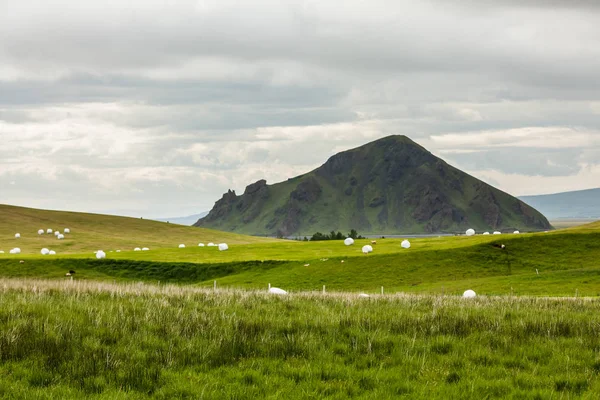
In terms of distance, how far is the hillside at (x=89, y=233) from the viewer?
119 m

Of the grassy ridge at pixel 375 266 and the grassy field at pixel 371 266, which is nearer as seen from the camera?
the grassy field at pixel 371 266

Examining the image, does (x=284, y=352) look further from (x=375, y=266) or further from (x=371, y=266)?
(x=371, y=266)

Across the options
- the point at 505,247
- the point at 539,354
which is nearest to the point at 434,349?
the point at 539,354

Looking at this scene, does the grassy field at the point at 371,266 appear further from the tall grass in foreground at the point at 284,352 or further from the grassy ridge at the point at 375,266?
the tall grass in foreground at the point at 284,352

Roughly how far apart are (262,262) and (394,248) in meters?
20.3

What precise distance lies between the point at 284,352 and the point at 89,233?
458ft

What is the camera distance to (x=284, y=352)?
45.3ft

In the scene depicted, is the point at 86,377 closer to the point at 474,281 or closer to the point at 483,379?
the point at 483,379

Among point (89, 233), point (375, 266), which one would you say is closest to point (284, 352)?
point (375, 266)

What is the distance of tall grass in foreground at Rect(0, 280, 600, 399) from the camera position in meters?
11.3

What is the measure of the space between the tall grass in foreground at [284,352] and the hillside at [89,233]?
332 ft

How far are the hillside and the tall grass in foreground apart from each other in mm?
101177

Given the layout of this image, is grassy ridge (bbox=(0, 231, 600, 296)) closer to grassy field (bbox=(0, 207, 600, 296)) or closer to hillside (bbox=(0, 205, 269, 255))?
grassy field (bbox=(0, 207, 600, 296))

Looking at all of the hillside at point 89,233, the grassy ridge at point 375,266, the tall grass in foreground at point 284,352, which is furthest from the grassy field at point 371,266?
the tall grass in foreground at point 284,352
